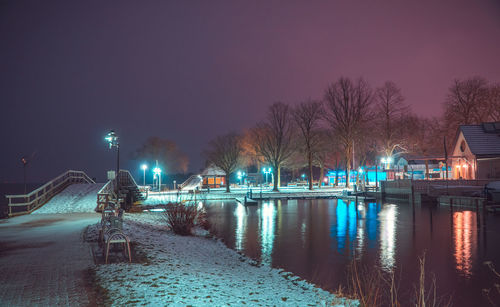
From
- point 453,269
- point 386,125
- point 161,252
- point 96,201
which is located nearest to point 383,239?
point 453,269

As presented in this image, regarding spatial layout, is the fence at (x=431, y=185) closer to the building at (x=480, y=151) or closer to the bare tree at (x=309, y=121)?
the building at (x=480, y=151)

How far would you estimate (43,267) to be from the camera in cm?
Answer: 881

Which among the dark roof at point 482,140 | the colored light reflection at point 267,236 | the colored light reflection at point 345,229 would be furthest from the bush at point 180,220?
the dark roof at point 482,140

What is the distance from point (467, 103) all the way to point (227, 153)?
126 feet

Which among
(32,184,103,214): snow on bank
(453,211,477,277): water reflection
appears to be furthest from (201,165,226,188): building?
(453,211,477,277): water reflection

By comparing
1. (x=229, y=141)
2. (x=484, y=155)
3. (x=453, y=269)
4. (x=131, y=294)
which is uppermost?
(x=229, y=141)

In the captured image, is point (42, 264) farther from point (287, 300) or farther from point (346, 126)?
point (346, 126)

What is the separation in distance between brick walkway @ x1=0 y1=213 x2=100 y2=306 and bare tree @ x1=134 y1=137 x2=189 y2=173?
7486 centimetres

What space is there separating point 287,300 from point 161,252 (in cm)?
534

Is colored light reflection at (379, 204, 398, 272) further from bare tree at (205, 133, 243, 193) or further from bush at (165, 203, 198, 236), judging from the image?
bare tree at (205, 133, 243, 193)

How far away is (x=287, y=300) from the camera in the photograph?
7.73 meters

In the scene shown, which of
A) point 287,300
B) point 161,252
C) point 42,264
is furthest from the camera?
point 161,252

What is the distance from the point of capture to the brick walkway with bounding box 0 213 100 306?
21.6 feet

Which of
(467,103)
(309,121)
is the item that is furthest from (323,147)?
(467,103)
